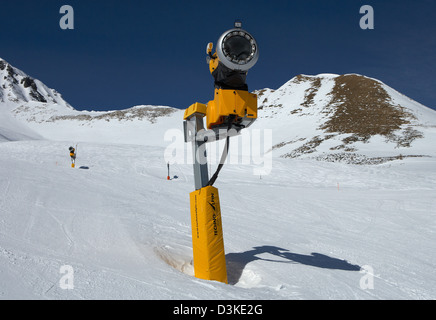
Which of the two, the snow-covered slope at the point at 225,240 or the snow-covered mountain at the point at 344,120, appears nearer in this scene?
the snow-covered slope at the point at 225,240

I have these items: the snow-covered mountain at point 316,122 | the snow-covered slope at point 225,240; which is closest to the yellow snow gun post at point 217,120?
the snow-covered slope at point 225,240

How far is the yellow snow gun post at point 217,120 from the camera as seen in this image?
4000mm

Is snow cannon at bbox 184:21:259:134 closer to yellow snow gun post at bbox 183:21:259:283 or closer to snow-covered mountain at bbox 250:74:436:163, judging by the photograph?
yellow snow gun post at bbox 183:21:259:283

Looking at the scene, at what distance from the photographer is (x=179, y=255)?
588 cm

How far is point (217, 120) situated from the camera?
4.34 m

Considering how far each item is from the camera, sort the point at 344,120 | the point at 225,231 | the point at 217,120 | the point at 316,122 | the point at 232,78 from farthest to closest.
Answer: the point at 316,122 < the point at 344,120 < the point at 225,231 < the point at 217,120 < the point at 232,78

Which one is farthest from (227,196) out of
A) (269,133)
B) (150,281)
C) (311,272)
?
(269,133)

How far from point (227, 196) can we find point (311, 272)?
8.21 meters

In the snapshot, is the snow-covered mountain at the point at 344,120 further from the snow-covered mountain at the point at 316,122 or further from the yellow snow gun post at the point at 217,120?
the yellow snow gun post at the point at 217,120

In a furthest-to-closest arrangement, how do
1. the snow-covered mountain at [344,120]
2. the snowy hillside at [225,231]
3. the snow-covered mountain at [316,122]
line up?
the snow-covered mountain at [316,122] < the snow-covered mountain at [344,120] < the snowy hillside at [225,231]

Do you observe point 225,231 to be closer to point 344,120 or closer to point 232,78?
point 232,78

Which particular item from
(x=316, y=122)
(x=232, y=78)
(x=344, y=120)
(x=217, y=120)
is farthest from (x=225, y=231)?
(x=316, y=122)
